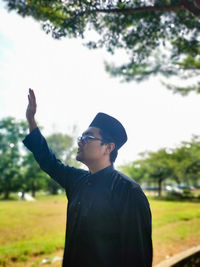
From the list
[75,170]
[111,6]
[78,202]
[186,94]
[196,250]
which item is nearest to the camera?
[78,202]

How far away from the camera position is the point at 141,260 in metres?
1.43

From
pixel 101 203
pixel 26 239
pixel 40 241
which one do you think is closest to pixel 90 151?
pixel 101 203

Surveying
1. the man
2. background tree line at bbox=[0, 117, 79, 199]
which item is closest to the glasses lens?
the man

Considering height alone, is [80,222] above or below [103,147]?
below

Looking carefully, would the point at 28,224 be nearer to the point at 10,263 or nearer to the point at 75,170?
the point at 10,263

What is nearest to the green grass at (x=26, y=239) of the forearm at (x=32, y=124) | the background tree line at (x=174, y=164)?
the forearm at (x=32, y=124)

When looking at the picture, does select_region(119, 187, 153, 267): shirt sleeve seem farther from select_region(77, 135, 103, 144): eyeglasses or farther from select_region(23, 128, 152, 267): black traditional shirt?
select_region(77, 135, 103, 144): eyeglasses

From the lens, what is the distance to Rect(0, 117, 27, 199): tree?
34188 millimetres

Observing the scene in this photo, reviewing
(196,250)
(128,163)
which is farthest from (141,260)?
(128,163)

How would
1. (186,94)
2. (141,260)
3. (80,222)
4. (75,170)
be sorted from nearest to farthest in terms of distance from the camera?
(141,260) → (80,222) → (75,170) → (186,94)

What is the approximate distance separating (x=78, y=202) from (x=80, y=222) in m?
0.18

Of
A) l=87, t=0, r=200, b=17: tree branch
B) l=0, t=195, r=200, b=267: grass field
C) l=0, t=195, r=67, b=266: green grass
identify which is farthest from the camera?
l=0, t=195, r=67, b=266: green grass

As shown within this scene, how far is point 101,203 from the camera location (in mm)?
1688

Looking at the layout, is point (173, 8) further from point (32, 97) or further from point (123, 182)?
point (123, 182)
